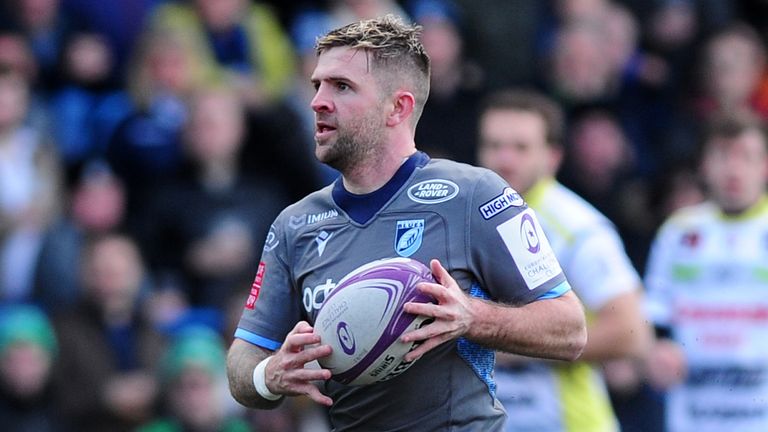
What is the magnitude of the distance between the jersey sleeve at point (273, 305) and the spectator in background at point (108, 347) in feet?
13.9

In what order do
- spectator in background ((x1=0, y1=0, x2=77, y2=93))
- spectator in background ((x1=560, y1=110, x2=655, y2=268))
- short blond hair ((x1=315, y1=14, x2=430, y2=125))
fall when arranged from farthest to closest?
spectator in background ((x1=560, y1=110, x2=655, y2=268)) < spectator in background ((x1=0, y1=0, x2=77, y2=93)) < short blond hair ((x1=315, y1=14, x2=430, y2=125))

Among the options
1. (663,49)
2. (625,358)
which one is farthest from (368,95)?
(663,49)

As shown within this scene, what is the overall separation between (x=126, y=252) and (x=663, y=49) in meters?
5.74

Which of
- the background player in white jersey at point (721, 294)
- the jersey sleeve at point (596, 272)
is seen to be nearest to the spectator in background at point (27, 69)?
the background player in white jersey at point (721, 294)

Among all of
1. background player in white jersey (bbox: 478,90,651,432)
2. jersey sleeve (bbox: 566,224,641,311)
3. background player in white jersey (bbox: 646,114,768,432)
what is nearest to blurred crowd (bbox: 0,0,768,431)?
background player in white jersey (bbox: 646,114,768,432)

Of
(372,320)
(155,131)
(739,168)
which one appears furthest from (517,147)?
(155,131)

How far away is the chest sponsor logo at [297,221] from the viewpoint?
17.8 ft

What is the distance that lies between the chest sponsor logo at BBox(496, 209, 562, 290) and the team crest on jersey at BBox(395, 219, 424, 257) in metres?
0.26

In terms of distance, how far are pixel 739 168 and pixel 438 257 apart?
434cm

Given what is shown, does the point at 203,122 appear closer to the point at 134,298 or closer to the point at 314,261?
the point at 134,298

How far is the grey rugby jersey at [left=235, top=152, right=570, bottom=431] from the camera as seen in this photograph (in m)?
5.08

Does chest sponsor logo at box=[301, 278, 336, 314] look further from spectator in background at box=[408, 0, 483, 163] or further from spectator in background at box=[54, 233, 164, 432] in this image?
spectator in background at box=[408, 0, 483, 163]

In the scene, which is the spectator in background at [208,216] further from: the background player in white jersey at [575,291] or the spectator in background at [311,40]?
the background player in white jersey at [575,291]

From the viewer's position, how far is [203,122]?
10.6 meters
